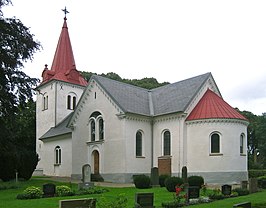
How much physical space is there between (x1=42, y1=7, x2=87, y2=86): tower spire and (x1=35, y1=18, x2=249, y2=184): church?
9929mm

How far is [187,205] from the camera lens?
1692 centimetres

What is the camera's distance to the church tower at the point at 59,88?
45906 millimetres

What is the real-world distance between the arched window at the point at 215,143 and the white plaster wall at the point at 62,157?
1579 centimetres

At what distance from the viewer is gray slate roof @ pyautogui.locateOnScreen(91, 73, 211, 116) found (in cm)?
3234

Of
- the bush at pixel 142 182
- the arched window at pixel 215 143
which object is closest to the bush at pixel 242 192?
the bush at pixel 142 182

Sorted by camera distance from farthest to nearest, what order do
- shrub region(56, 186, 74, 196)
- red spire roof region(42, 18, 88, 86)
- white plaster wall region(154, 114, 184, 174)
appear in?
red spire roof region(42, 18, 88, 86) < white plaster wall region(154, 114, 184, 174) < shrub region(56, 186, 74, 196)

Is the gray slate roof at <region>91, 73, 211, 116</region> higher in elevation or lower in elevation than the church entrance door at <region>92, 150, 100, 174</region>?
higher

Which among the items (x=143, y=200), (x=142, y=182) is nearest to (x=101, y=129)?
(x=142, y=182)

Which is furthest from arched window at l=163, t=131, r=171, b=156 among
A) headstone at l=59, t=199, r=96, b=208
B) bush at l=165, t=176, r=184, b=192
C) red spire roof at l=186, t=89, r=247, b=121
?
headstone at l=59, t=199, r=96, b=208

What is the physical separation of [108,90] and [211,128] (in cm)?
992

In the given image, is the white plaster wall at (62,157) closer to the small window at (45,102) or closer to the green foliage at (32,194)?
the small window at (45,102)

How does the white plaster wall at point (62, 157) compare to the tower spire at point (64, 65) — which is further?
the tower spire at point (64, 65)

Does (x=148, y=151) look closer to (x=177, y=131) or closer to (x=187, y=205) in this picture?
(x=177, y=131)

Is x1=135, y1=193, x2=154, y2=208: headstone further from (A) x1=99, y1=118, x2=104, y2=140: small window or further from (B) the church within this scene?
(A) x1=99, y1=118, x2=104, y2=140: small window
